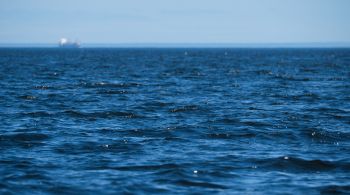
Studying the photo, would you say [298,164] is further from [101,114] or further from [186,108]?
[186,108]

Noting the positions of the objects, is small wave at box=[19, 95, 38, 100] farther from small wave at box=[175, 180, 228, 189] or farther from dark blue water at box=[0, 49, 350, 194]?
small wave at box=[175, 180, 228, 189]

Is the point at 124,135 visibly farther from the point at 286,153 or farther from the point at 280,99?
the point at 280,99

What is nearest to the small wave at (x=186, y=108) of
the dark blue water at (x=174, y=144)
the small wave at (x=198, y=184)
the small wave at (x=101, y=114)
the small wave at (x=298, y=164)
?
the dark blue water at (x=174, y=144)

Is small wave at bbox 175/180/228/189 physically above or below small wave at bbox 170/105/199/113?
above

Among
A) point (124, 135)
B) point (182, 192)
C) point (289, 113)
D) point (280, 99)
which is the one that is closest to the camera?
point (182, 192)

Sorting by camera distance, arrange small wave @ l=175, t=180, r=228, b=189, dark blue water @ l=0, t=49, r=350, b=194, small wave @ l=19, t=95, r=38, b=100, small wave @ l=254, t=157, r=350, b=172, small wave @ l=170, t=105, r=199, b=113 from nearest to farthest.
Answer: small wave @ l=175, t=180, r=228, b=189
dark blue water @ l=0, t=49, r=350, b=194
small wave @ l=254, t=157, r=350, b=172
small wave @ l=170, t=105, r=199, b=113
small wave @ l=19, t=95, r=38, b=100

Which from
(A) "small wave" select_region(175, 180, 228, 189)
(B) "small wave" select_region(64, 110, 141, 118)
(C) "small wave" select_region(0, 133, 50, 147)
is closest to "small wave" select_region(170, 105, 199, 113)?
(B) "small wave" select_region(64, 110, 141, 118)

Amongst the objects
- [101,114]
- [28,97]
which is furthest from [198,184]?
[28,97]

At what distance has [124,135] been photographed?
1888 centimetres

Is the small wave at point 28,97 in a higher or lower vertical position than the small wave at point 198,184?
lower

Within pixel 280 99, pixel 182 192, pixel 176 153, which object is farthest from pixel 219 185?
pixel 280 99

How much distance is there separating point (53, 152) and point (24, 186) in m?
3.58

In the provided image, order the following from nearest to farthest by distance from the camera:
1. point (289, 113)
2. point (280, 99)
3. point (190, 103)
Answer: point (289, 113) → point (190, 103) → point (280, 99)

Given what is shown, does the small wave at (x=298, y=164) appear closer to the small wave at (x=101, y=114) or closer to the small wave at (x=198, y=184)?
the small wave at (x=198, y=184)
